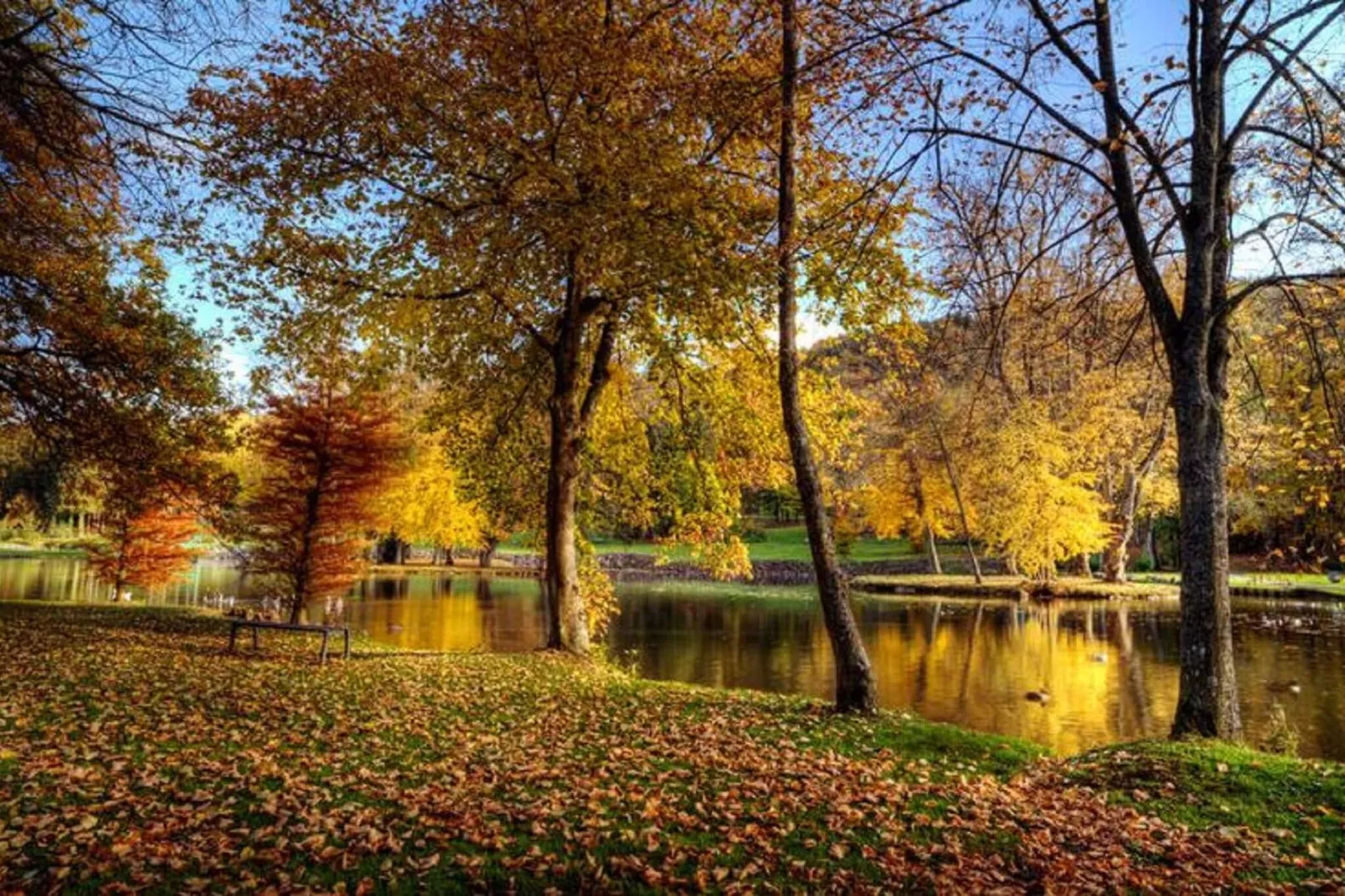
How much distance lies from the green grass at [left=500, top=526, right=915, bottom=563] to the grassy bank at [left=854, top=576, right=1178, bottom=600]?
1342 centimetres

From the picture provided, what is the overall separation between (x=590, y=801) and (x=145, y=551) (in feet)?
78.8

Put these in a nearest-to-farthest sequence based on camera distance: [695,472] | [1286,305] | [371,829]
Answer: [371,829], [1286,305], [695,472]

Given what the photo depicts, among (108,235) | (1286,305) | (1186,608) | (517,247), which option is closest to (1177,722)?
(1186,608)

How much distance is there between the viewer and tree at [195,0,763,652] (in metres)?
11.2

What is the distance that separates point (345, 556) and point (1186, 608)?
17675 mm

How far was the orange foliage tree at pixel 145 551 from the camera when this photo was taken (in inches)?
958

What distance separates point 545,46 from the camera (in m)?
11.9

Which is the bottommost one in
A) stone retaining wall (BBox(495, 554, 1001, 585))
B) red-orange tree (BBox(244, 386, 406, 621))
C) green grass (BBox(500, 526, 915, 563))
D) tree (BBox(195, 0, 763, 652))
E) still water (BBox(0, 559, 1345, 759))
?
still water (BBox(0, 559, 1345, 759))

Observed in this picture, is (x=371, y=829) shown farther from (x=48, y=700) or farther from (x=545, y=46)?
(x=545, y=46)

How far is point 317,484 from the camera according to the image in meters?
19.5

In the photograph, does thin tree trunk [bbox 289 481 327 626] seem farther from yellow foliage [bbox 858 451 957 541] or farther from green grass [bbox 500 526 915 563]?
green grass [bbox 500 526 915 563]

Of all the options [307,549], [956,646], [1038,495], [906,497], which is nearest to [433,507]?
[307,549]

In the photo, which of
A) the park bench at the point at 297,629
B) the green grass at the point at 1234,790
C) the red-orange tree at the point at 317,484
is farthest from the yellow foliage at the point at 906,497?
the green grass at the point at 1234,790

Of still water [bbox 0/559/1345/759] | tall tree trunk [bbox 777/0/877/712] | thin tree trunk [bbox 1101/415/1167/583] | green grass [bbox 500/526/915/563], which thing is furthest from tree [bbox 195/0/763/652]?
green grass [bbox 500/526/915/563]
